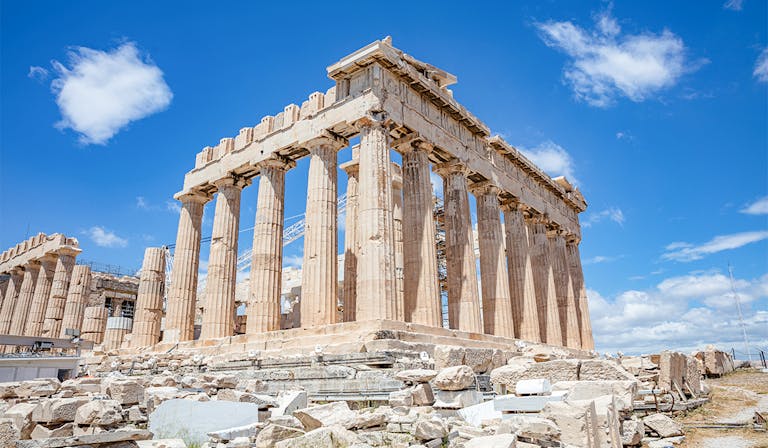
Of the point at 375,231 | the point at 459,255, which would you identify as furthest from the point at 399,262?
the point at 459,255

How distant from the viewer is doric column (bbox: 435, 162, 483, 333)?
21344 mm

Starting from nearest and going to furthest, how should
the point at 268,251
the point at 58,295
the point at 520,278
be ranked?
the point at 268,251 → the point at 520,278 → the point at 58,295

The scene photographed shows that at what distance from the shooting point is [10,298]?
3756 centimetres

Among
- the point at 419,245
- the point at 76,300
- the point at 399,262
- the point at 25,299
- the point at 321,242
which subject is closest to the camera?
the point at 399,262

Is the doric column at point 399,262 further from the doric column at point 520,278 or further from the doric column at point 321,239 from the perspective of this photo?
the doric column at point 520,278

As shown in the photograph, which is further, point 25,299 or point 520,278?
point 25,299

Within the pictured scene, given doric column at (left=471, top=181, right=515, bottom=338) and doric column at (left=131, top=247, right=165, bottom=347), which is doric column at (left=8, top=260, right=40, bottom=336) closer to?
doric column at (left=131, top=247, right=165, bottom=347)

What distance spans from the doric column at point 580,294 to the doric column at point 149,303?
23.9 meters

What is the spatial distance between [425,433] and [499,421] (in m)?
1.43

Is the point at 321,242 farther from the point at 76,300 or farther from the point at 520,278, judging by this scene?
the point at 76,300

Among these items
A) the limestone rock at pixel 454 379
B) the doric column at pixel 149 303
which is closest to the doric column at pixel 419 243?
the limestone rock at pixel 454 379

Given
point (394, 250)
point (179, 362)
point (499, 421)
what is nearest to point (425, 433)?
point (499, 421)

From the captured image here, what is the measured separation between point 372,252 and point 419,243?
3.23m

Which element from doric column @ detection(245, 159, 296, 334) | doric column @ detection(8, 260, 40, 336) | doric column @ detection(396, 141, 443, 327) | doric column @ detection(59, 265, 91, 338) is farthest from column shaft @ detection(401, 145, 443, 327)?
doric column @ detection(8, 260, 40, 336)
